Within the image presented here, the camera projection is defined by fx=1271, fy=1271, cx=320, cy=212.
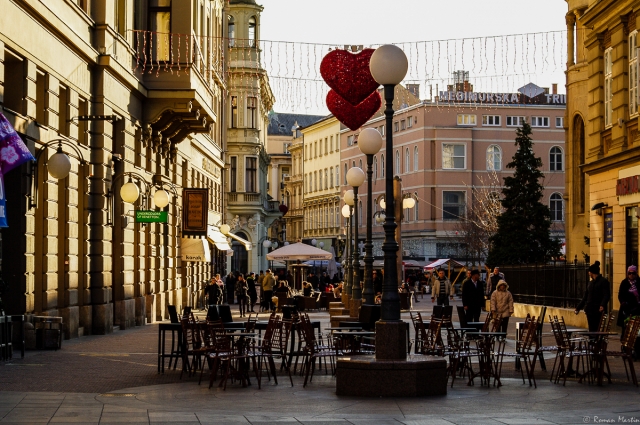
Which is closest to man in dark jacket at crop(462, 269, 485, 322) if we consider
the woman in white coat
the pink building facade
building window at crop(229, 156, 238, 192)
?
the woman in white coat

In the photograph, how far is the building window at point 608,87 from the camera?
33719mm

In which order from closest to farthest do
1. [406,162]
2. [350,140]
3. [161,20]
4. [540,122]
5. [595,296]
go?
[595,296] → [161,20] → [540,122] → [406,162] → [350,140]

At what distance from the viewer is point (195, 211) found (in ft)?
141

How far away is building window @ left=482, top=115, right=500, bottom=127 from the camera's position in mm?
103062

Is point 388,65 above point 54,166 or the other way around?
above

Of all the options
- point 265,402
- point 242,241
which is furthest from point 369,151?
point 242,241

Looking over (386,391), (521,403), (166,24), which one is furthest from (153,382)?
(166,24)

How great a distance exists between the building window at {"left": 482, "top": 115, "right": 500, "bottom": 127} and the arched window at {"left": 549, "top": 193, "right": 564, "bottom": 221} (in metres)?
7.44

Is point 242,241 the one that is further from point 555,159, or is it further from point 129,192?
point 555,159

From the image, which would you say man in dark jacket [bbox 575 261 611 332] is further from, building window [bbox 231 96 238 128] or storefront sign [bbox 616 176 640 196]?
building window [bbox 231 96 238 128]

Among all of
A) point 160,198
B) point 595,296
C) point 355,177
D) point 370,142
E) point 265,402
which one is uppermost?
point 370,142

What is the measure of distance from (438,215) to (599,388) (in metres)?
A: 85.9

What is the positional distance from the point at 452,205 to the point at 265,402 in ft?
292

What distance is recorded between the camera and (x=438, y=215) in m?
103
